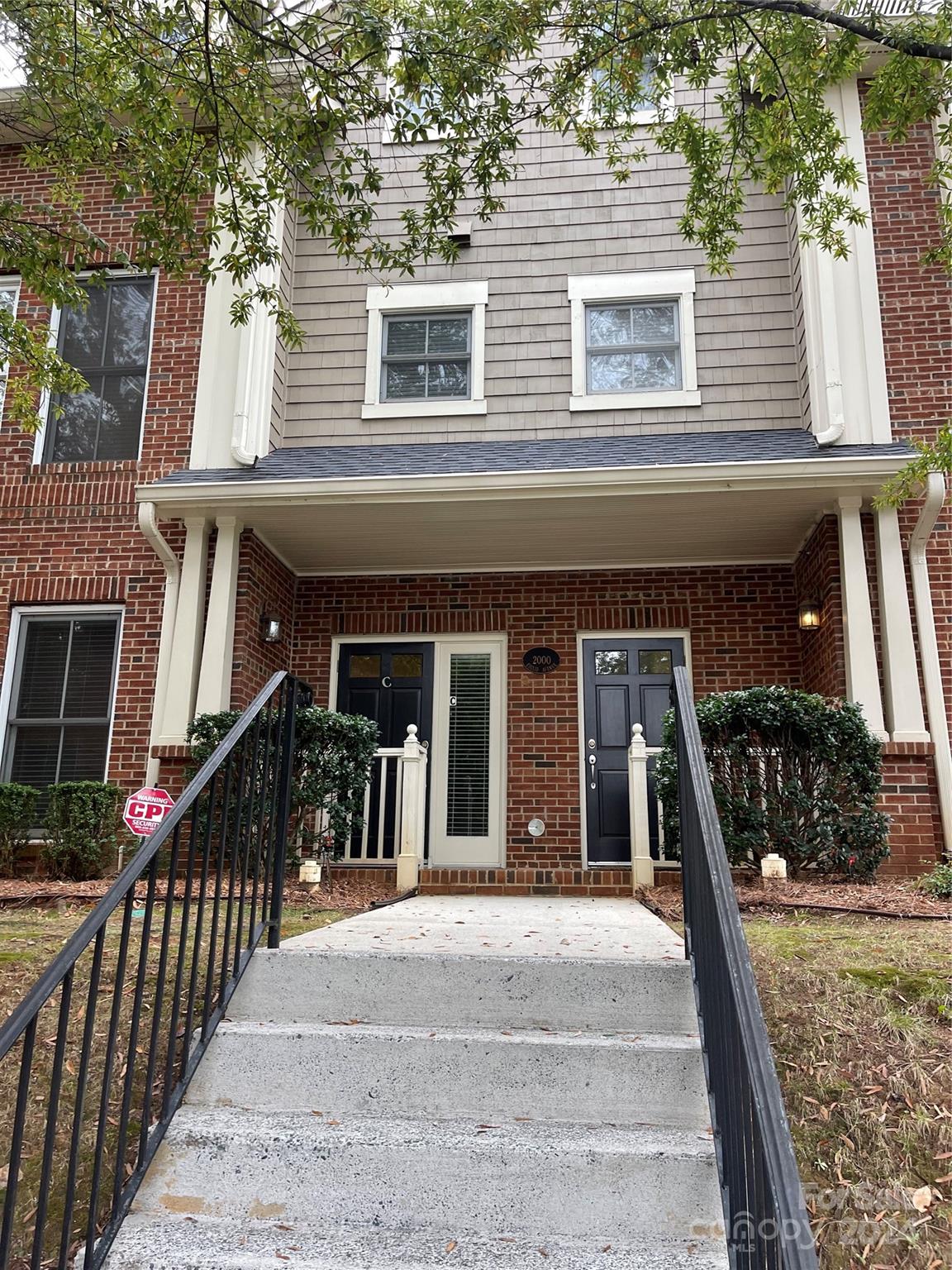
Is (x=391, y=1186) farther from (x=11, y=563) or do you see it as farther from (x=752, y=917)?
(x=11, y=563)

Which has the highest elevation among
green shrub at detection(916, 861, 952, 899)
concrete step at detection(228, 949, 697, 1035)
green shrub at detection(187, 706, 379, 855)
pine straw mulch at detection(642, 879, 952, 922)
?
green shrub at detection(187, 706, 379, 855)

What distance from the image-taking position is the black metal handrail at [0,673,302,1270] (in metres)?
1.96

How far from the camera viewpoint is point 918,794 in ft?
21.1

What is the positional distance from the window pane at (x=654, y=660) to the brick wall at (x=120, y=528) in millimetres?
4092

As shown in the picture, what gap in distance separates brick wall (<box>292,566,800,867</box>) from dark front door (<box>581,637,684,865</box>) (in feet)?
0.48

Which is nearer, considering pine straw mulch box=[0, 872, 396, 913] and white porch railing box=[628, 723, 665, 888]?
pine straw mulch box=[0, 872, 396, 913]

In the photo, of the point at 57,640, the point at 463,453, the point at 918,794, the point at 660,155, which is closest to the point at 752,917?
the point at 918,794

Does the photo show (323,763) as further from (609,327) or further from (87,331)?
(87,331)

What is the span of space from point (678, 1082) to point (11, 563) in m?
7.22

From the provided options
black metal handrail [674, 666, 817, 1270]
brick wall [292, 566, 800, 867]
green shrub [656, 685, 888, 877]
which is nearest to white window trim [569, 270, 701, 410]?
brick wall [292, 566, 800, 867]

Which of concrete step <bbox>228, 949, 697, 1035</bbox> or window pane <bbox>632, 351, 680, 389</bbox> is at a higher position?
window pane <bbox>632, 351, 680, 389</bbox>

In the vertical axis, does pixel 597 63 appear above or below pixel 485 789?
above

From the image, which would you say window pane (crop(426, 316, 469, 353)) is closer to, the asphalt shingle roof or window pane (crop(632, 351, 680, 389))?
the asphalt shingle roof

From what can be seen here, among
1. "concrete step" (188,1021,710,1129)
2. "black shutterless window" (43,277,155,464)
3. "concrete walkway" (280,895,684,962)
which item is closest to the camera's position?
"concrete step" (188,1021,710,1129)
